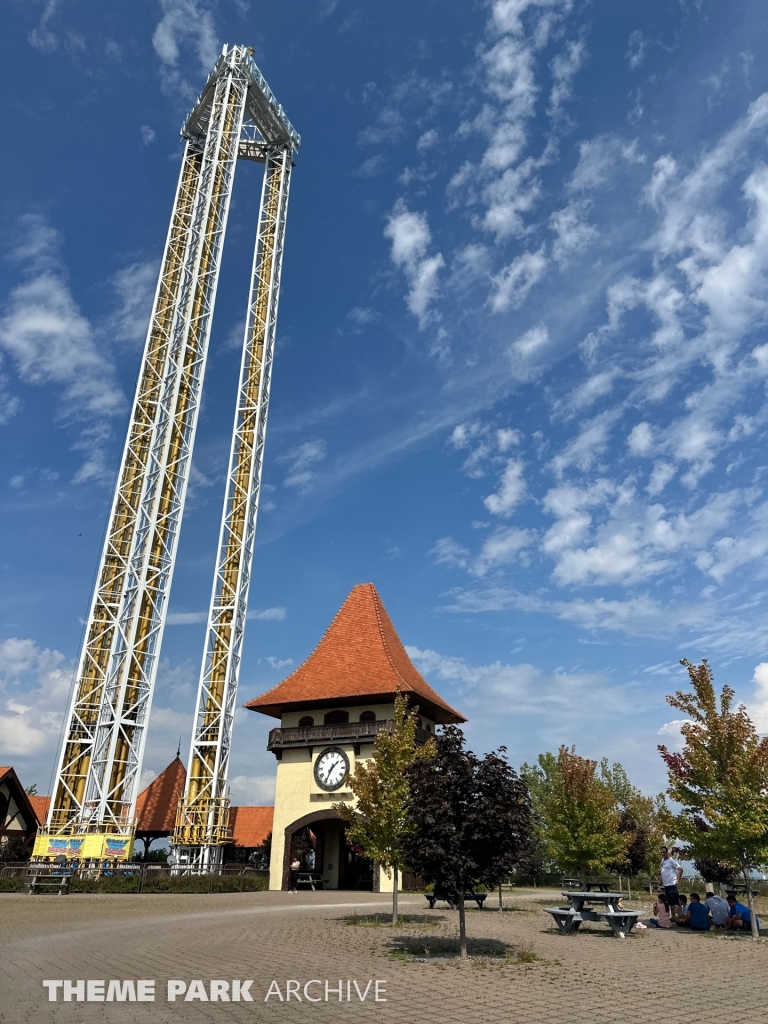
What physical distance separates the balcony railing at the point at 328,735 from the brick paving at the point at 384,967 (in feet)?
33.4

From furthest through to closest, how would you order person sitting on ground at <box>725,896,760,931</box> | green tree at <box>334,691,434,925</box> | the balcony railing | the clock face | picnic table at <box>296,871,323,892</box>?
1. picnic table at <box>296,871,323,892</box>
2. the clock face
3. the balcony railing
4. green tree at <box>334,691,434,925</box>
5. person sitting on ground at <box>725,896,760,931</box>

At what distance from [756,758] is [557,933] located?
19.1ft

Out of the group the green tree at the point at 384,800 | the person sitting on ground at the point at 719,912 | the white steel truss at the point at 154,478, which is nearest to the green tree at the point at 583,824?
the person sitting on ground at the point at 719,912

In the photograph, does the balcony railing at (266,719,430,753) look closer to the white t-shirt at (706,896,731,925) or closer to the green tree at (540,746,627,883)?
the green tree at (540,746,627,883)

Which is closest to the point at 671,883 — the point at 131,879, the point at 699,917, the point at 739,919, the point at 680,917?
the point at 680,917

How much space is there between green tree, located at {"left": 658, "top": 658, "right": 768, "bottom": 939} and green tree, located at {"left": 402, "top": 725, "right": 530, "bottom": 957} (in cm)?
673

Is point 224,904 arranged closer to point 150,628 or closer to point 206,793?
point 206,793

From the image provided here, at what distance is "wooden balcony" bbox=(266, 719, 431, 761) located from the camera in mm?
28375

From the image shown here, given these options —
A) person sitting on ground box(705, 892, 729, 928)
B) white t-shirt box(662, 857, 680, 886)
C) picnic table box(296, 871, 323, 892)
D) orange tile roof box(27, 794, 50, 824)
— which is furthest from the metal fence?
orange tile roof box(27, 794, 50, 824)

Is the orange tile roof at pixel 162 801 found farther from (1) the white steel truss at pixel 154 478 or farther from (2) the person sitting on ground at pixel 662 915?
(2) the person sitting on ground at pixel 662 915

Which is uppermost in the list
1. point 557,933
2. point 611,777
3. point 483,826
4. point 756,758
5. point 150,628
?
point 150,628

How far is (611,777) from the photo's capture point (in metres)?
52.1

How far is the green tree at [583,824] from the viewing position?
22.1 m

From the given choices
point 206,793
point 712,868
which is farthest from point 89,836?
point 712,868
